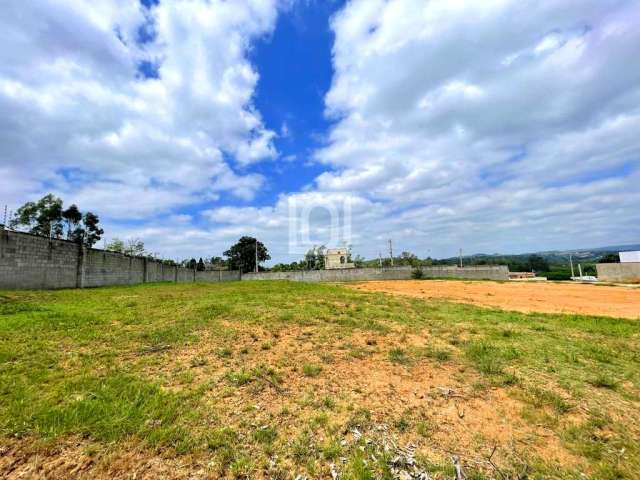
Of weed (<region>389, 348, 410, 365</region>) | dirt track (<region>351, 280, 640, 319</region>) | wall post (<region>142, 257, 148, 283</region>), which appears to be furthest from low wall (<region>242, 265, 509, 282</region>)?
weed (<region>389, 348, 410, 365</region>)

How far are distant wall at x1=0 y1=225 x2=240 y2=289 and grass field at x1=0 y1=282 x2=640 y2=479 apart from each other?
762 centimetres

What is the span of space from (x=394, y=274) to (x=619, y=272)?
18443mm

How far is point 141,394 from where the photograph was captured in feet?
9.04

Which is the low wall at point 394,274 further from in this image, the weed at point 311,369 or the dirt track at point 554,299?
the weed at point 311,369

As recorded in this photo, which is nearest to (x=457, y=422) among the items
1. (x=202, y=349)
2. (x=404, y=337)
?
(x=404, y=337)

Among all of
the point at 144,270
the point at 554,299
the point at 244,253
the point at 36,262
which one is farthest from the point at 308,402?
the point at 244,253

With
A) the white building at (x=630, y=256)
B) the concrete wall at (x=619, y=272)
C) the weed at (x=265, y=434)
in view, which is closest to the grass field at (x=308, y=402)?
the weed at (x=265, y=434)

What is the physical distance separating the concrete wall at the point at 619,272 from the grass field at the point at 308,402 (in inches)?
1056

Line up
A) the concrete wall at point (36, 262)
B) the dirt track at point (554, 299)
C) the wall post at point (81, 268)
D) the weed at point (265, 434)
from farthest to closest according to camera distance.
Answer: the wall post at point (81, 268) → the concrete wall at point (36, 262) → the dirt track at point (554, 299) → the weed at point (265, 434)

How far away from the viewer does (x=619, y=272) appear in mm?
24016

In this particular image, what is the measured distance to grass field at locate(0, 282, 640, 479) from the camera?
2.01 metres

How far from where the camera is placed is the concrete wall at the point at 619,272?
23.2 metres

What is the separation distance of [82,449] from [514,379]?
4152 millimetres

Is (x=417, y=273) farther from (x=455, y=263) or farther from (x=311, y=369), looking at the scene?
(x=311, y=369)
